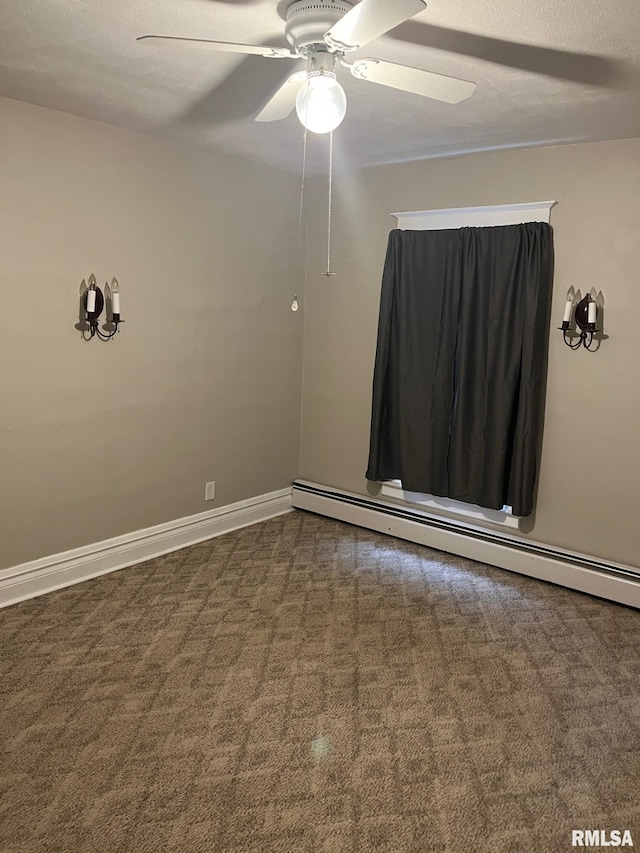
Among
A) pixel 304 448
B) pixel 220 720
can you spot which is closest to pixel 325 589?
pixel 220 720

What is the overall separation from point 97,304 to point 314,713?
7.10 feet

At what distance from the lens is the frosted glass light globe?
74.3 inches

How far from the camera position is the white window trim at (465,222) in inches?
137

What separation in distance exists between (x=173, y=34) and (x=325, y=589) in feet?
8.44

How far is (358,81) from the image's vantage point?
8.05ft

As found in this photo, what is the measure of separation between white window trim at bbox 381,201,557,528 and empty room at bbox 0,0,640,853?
19 millimetres

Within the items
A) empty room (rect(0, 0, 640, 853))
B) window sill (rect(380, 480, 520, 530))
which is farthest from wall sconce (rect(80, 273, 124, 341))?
window sill (rect(380, 480, 520, 530))

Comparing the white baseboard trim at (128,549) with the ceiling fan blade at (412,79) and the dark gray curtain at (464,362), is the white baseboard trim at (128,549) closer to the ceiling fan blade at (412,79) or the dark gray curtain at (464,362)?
the dark gray curtain at (464,362)

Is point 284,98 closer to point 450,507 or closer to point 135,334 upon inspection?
point 135,334

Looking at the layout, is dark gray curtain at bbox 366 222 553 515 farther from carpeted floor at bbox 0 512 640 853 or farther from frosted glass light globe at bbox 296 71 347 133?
frosted glass light globe at bbox 296 71 347 133

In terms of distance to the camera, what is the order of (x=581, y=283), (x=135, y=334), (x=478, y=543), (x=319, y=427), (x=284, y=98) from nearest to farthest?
(x=284, y=98)
(x=581, y=283)
(x=135, y=334)
(x=478, y=543)
(x=319, y=427)

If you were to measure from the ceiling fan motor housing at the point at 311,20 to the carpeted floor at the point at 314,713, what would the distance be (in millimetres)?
2256

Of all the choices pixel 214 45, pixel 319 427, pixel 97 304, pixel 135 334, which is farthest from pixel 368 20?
pixel 319 427

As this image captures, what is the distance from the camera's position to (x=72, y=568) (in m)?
3.36
